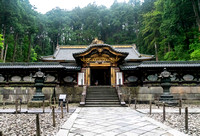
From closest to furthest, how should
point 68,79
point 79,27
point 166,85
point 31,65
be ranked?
point 166,85 → point 31,65 → point 68,79 → point 79,27

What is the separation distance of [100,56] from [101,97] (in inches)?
208

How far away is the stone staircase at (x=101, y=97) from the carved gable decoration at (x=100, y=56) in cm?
309

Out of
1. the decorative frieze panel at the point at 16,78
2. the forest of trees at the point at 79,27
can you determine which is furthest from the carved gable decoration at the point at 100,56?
the forest of trees at the point at 79,27

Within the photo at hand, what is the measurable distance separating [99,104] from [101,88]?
3.42m

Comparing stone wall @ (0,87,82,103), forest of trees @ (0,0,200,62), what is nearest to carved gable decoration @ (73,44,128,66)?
stone wall @ (0,87,82,103)

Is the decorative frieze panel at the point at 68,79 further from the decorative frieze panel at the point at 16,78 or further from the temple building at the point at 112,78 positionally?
the decorative frieze panel at the point at 16,78

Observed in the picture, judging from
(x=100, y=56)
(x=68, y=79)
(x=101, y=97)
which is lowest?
(x=101, y=97)

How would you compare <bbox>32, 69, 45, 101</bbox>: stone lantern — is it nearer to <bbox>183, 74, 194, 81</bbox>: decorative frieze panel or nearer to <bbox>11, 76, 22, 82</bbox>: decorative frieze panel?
<bbox>11, 76, 22, 82</bbox>: decorative frieze panel

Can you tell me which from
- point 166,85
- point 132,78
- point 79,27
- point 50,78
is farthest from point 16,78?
point 79,27

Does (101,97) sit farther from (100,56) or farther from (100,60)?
(100,56)

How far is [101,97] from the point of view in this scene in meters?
13.5

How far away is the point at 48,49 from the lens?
151ft

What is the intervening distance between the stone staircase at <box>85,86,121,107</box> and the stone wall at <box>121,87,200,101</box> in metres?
1.37

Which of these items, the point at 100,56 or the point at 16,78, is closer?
the point at 16,78
